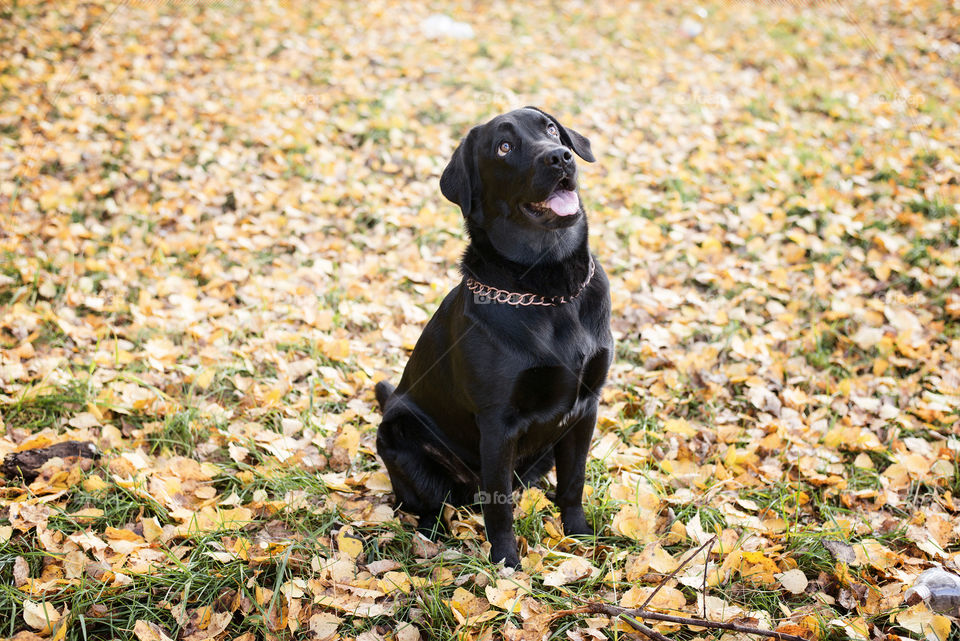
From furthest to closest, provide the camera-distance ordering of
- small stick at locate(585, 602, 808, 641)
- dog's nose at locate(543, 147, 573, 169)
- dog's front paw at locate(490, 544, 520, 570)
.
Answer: dog's front paw at locate(490, 544, 520, 570)
dog's nose at locate(543, 147, 573, 169)
small stick at locate(585, 602, 808, 641)

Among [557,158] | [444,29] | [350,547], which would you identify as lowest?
[350,547]

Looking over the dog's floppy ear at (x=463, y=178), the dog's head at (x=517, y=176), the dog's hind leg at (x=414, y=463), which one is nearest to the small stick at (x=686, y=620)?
the dog's hind leg at (x=414, y=463)

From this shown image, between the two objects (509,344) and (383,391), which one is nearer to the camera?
(509,344)

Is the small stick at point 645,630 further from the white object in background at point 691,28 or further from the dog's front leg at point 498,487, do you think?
the white object in background at point 691,28

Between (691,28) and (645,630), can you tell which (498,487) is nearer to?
(645,630)

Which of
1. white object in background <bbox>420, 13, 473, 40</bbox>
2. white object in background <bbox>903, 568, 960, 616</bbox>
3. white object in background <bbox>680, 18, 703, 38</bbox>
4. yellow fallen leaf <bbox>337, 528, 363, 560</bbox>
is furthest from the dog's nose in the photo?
white object in background <bbox>680, 18, 703, 38</bbox>

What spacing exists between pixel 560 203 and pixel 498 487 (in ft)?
3.49

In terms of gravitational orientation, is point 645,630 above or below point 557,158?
below

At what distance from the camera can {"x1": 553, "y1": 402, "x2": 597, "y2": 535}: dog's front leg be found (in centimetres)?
274

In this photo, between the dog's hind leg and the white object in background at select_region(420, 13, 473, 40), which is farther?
the white object in background at select_region(420, 13, 473, 40)

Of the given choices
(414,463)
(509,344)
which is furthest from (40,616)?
(509,344)

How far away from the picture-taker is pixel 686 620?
212cm

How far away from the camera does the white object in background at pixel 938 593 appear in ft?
7.33

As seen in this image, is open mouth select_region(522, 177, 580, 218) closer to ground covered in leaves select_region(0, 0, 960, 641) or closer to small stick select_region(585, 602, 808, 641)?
ground covered in leaves select_region(0, 0, 960, 641)
